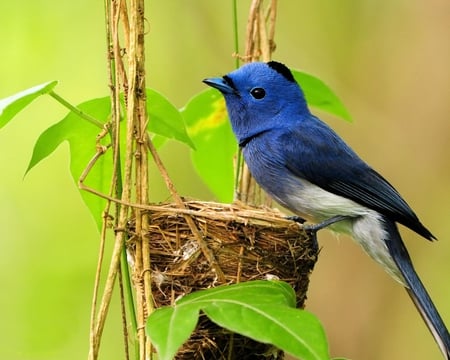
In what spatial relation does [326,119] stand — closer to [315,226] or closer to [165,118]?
[315,226]

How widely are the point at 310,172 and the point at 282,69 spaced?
391 mm

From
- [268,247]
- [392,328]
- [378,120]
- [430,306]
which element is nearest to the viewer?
[268,247]

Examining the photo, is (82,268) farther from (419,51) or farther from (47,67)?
(419,51)

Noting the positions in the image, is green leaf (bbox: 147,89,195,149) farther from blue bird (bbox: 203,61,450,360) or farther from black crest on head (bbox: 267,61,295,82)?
black crest on head (bbox: 267,61,295,82)

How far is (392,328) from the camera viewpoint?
16.3ft

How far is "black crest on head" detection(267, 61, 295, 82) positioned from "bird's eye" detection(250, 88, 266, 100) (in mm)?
108

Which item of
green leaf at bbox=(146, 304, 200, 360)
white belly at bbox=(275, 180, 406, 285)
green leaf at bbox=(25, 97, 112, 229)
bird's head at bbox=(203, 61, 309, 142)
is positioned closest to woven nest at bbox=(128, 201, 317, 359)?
green leaf at bbox=(25, 97, 112, 229)

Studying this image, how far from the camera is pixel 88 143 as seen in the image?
2426mm

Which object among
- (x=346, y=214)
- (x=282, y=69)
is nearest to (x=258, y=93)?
(x=282, y=69)

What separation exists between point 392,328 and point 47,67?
2617 millimetres

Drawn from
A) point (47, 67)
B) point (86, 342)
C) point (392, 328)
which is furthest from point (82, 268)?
point (392, 328)

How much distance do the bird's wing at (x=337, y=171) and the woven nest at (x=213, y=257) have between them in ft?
2.11

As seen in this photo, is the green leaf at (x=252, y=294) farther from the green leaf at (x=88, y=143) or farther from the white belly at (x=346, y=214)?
the white belly at (x=346, y=214)

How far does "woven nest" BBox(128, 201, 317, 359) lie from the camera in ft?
7.64
